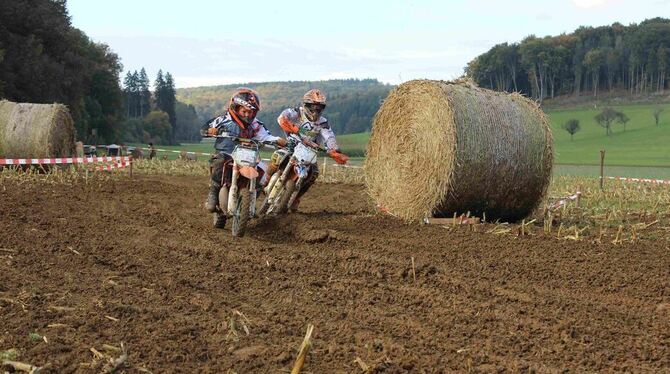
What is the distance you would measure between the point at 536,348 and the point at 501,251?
3821mm

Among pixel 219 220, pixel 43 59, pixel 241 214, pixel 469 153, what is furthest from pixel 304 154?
pixel 43 59

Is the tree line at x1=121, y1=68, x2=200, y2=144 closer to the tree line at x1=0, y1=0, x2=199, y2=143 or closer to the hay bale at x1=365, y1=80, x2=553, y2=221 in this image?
the tree line at x1=0, y1=0, x2=199, y2=143

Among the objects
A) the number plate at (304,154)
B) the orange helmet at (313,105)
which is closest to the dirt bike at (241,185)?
the number plate at (304,154)

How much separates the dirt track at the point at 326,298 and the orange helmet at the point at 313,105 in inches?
70.4

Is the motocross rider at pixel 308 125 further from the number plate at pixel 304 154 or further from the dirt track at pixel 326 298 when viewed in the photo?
the dirt track at pixel 326 298

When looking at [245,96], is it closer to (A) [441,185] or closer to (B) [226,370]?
(A) [441,185]

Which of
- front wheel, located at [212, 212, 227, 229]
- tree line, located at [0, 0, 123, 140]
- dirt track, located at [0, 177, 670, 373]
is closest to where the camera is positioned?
dirt track, located at [0, 177, 670, 373]

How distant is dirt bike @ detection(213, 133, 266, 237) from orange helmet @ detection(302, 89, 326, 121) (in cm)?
170

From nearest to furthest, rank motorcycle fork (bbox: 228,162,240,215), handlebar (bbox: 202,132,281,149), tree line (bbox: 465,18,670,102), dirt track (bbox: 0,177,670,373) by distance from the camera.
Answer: dirt track (bbox: 0,177,670,373), motorcycle fork (bbox: 228,162,240,215), handlebar (bbox: 202,132,281,149), tree line (bbox: 465,18,670,102)

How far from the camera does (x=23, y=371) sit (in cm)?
436

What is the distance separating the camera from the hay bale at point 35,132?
20.7 metres

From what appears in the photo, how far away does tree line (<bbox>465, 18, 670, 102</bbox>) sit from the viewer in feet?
270

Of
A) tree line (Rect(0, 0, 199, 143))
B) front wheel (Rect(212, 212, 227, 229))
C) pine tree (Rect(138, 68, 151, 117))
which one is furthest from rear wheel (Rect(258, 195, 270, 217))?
pine tree (Rect(138, 68, 151, 117))

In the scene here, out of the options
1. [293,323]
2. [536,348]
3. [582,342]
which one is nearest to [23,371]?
[293,323]
